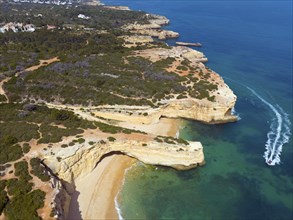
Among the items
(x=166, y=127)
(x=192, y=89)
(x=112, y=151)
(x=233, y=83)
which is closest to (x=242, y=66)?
(x=233, y=83)

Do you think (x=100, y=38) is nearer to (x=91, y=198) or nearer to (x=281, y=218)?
(x=91, y=198)

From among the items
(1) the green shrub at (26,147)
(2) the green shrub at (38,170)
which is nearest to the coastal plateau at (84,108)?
(1) the green shrub at (26,147)

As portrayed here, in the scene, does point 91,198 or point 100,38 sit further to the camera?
point 100,38

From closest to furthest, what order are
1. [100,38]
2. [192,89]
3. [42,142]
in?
[42,142] → [192,89] → [100,38]

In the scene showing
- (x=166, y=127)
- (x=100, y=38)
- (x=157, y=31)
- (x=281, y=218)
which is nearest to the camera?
(x=281, y=218)

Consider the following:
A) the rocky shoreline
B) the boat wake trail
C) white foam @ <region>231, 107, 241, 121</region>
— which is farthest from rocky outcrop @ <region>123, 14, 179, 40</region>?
white foam @ <region>231, 107, 241, 121</region>

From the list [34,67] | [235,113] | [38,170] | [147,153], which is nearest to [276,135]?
[235,113]

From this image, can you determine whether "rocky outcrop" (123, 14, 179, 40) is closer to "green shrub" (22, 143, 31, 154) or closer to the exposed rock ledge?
the exposed rock ledge
